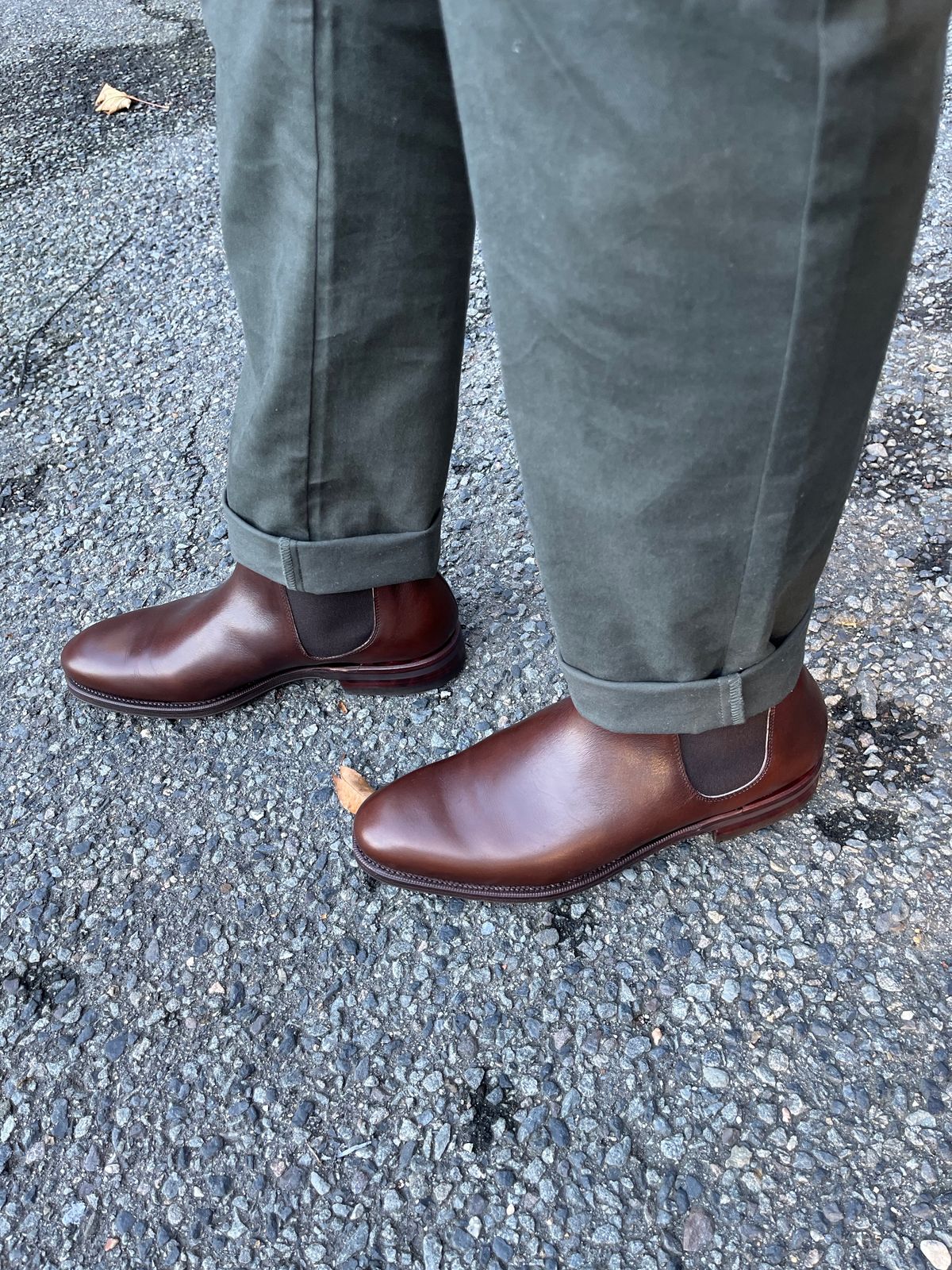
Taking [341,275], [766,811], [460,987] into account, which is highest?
[341,275]

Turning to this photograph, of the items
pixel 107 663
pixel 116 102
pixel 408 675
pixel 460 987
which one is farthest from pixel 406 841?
pixel 116 102

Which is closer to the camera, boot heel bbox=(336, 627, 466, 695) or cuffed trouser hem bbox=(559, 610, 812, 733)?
cuffed trouser hem bbox=(559, 610, 812, 733)

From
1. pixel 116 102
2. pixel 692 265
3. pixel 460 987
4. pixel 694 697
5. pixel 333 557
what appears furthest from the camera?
pixel 116 102

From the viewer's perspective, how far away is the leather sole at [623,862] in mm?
1001

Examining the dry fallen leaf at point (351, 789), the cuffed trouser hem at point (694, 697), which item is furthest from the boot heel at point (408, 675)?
the cuffed trouser hem at point (694, 697)

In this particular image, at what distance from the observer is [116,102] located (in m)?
2.71

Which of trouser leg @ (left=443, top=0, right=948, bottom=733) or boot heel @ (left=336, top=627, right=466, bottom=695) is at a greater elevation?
trouser leg @ (left=443, top=0, right=948, bottom=733)

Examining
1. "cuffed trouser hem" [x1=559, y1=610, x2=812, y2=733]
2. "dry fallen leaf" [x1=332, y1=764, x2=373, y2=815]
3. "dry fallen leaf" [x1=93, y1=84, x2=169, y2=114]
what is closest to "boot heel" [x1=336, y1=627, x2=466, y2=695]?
"dry fallen leaf" [x1=332, y1=764, x2=373, y2=815]

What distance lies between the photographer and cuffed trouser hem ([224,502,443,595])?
43.1 inches

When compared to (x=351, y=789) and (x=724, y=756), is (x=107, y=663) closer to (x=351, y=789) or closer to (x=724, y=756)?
(x=351, y=789)

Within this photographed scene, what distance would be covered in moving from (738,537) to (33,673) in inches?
39.7

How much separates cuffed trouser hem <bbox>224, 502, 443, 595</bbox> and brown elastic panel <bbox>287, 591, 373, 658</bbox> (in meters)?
0.03

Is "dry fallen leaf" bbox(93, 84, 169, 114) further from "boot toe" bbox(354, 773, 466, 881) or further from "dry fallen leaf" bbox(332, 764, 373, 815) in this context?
"boot toe" bbox(354, 773, 466, 881)

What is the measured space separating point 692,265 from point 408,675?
0.71 meters
